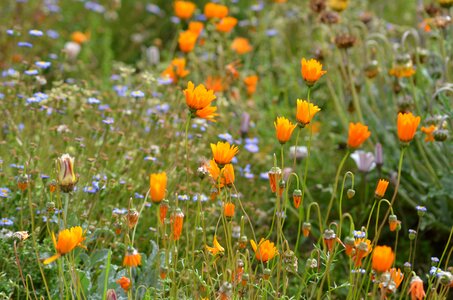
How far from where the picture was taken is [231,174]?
2.29 metres

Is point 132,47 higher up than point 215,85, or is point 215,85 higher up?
point 215,85

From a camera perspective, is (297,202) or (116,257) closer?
(297,202)

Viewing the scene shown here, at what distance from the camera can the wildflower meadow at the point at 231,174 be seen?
2.28 m

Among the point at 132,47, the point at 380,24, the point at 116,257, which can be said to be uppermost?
the point at 380,24

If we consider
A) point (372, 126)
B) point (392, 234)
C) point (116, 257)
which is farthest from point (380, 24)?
point (116, 257)

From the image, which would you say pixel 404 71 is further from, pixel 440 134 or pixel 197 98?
pixel 197 98

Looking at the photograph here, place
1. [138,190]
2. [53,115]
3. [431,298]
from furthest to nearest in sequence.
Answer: [53,115] → [138,190] → [431,298]

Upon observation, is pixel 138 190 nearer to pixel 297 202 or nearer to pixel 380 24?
pixel 297 202

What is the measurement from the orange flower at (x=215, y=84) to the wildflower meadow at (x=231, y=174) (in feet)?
0.07

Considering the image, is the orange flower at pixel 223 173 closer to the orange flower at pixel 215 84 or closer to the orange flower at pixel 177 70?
the orange flower at pixel 177 70

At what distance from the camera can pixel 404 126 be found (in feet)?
7.56

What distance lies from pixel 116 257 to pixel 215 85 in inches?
58.3

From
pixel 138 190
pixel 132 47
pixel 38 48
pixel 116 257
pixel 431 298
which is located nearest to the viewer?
pixel 431 298

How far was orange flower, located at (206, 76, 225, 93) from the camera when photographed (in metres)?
4.16
